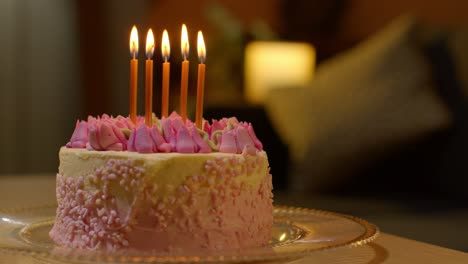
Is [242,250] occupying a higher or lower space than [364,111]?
lower


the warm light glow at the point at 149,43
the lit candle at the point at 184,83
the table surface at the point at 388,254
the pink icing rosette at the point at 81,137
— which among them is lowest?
the table surface at the point at 388,254

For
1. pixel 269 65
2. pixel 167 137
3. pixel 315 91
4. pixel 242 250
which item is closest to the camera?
pixel 242 250

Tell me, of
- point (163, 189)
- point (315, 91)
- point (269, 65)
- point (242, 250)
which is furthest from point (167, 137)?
point (269, 65)

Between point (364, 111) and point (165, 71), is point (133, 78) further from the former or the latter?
point (364, 111)

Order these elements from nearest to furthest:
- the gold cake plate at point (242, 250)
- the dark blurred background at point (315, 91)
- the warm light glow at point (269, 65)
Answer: the gold cake plate at point (242, 250) → the dark blurred background at point (315, 91) → the warm light glow at point (269, 65)

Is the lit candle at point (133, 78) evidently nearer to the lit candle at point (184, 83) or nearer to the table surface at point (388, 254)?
the lit candle at point (184, 83)

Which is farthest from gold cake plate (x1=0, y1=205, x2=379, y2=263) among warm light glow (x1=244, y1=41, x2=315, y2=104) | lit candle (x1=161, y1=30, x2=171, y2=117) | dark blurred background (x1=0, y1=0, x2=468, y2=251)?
warm light glow (x1=244, y1=41, x2=315, y2=104)

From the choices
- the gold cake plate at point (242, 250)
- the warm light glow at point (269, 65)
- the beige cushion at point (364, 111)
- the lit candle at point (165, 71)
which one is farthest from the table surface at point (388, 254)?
the warm light glow at point (269, 65)
